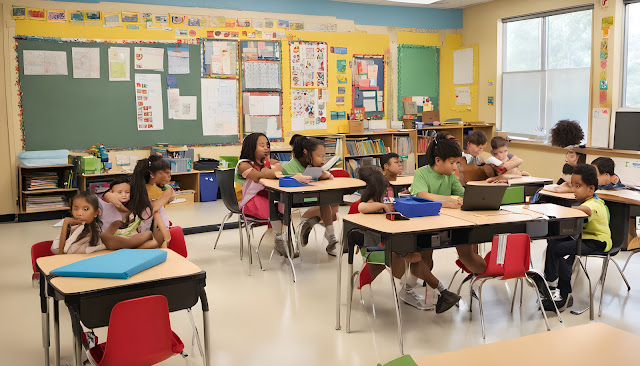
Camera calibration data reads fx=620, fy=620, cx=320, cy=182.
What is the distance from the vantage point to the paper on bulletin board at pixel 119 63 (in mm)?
8336

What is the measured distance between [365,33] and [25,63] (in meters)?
5.17

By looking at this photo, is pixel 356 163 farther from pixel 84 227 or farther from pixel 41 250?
pixel 84 227

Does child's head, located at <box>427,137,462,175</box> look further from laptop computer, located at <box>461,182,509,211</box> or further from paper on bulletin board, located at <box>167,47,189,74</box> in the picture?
paper on bulletin board, located at <box>167,47,189,74</box>

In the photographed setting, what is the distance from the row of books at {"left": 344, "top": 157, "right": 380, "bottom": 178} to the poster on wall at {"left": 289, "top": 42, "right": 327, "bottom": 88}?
1327 millimetres

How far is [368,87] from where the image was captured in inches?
407

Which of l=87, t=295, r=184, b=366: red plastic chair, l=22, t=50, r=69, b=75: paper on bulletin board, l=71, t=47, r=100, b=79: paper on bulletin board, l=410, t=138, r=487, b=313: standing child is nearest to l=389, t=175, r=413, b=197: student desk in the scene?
l=410, t=138, r=487, b=313: standing child

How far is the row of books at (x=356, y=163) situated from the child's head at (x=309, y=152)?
350 cm

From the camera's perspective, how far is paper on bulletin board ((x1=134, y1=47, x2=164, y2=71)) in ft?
27.9

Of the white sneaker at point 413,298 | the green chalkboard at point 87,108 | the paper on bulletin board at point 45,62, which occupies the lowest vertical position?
the white sneaker at point 413,298

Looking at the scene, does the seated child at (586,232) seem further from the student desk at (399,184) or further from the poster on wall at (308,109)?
the poster on wall at (308,109)

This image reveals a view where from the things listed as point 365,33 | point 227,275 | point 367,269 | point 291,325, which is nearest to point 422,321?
point 367,269

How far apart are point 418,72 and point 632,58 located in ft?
11.7

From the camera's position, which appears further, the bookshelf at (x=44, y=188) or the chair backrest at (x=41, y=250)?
the bookshelf at (x=44, y=188)

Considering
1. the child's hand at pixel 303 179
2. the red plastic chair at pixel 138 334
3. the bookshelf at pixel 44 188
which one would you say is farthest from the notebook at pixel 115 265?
the bookshelf at pixel 44 188
